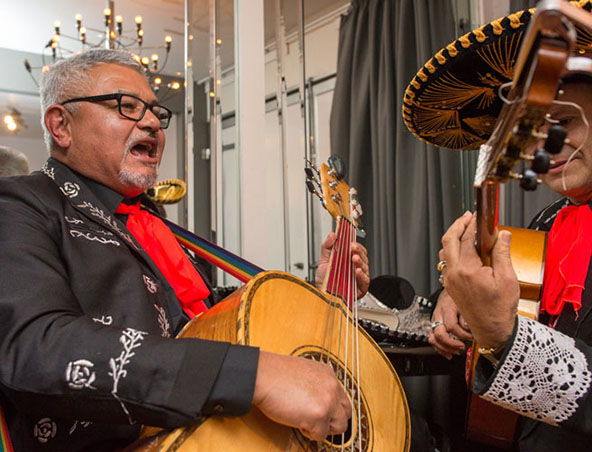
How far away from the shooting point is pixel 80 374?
80 cm

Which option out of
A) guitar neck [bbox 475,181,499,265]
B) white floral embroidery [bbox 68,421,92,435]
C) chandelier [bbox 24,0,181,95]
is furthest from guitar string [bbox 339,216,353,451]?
chandelier [bbox 24,0,181,95]

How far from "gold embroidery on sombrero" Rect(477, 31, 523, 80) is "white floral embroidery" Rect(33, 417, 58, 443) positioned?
1190 millimetres

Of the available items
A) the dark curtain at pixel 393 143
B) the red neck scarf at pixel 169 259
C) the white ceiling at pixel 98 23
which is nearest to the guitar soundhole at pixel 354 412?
the red neck scarf at pixel 169 259

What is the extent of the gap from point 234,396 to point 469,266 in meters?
0.45

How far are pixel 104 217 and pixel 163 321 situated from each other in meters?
0.30

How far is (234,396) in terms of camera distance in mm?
810

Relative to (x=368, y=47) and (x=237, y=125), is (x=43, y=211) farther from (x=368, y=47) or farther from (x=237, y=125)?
(x=368, y=47)

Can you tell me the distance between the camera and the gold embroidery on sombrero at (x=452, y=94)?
1.33 metres

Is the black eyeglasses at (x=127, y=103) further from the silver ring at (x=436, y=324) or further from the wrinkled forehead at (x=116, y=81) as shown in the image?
the silver ring at (x=436, y=324)

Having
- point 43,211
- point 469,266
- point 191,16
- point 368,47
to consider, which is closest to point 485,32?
point 469,266

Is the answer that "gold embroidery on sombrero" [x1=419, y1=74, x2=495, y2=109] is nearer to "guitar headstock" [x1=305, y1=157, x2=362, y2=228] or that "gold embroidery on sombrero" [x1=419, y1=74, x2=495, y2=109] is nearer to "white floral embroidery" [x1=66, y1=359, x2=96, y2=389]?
"guitar headstock" [x1=305, y1=157, x2=362, y2=228]

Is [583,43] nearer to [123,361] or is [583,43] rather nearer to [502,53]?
[502,53]

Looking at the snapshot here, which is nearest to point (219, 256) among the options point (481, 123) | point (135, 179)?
point (135, 179)

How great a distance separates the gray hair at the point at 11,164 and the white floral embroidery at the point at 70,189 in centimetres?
108
